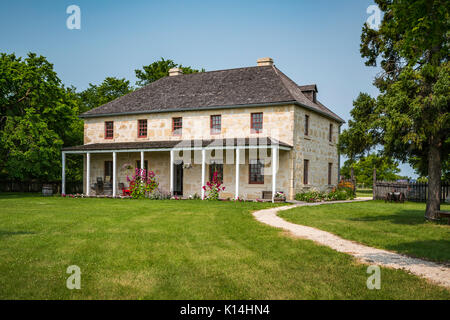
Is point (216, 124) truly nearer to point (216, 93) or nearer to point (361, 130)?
point (216, 93)

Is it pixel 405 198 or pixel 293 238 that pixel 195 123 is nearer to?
pixel 405 198

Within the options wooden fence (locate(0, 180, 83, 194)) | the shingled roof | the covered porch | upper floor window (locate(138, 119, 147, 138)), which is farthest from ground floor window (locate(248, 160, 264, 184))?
wooden fence (locate(0, 180, 83, 194))

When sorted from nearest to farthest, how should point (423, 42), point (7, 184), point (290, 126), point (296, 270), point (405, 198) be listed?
point (296, 270), point (423, 42), point (290, 126), point (405, 198), point (7, 184)

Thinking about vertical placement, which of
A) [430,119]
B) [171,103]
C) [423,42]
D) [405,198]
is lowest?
[405,198]

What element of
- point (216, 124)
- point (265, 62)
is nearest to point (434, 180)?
point (216, 124)

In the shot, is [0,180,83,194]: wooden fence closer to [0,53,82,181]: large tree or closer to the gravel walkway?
[0,53,82,181]: large tree

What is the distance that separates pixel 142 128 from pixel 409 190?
58.4 ft

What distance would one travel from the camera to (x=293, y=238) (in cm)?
969

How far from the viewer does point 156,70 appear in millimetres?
41594

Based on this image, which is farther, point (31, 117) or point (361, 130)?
point (31, 117)

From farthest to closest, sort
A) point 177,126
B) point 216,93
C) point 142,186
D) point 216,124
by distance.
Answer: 1. point 177,126
2. point 216,93
3. point 216,124
4. point 142,186

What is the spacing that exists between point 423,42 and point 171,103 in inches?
795
